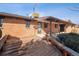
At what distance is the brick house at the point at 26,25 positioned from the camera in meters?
1.78

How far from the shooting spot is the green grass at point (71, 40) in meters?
1.83

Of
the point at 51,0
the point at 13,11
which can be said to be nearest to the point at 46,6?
the point at 51,0

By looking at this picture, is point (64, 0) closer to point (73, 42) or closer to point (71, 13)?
point (71, 13)

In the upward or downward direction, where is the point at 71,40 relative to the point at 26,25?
downward

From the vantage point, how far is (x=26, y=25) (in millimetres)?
1842

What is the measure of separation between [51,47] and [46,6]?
0.53m

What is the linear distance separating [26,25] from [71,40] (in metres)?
0.60

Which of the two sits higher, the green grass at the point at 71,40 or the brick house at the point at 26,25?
the brick house at the point at 26,25

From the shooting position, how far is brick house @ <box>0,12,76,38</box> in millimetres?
1780

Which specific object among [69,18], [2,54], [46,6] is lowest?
[2,54]

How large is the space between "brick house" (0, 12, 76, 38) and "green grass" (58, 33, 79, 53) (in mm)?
82

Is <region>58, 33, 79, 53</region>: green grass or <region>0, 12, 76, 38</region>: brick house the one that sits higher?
<region>0, 12, 76, 38</region>: brick house

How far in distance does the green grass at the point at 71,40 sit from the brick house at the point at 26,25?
0.08m

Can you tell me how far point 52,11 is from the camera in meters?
1.89
